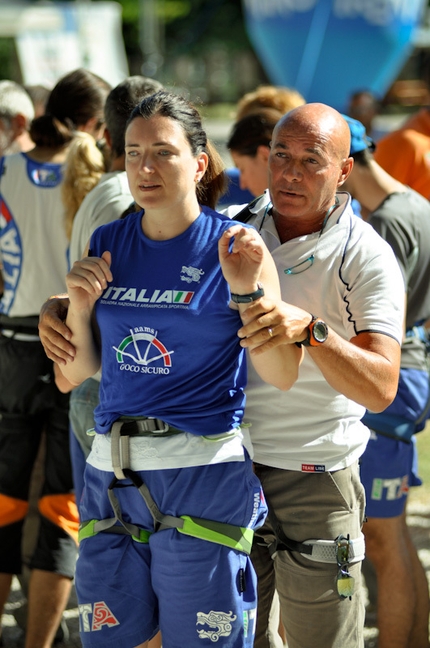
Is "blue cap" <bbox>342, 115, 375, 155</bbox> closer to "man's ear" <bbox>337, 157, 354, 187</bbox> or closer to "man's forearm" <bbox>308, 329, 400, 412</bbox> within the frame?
"man's ear" <bbox>337, 157, 354, 187</bbox>

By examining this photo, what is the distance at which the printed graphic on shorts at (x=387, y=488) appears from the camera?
327 centimetres

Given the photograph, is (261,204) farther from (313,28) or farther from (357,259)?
(313,28)

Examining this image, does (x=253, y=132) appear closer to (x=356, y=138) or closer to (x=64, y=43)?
(x=356, y=138)

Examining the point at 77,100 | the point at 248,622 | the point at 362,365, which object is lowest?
the point at 248,622

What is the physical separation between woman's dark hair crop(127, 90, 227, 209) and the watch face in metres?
0.61

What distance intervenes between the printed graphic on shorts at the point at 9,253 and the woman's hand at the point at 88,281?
1.37 m

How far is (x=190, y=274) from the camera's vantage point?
2.21 meters

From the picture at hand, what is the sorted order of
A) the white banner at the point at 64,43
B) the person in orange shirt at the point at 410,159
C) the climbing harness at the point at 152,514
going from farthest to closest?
the white banner at the point at 64,43
the person in orange shirt at the point at 410,159
the climbing harness at the point at 152,514

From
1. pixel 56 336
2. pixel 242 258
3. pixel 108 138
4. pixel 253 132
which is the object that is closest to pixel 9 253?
pixel 108 138

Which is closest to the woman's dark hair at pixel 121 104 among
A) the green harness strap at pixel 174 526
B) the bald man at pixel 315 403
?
the bald man at pixel 315 403

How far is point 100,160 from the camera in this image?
131 inches

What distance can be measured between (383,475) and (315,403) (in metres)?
1.00

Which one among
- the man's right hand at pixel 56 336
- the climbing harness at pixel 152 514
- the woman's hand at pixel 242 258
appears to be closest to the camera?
the woman's hand at pixel 242 258

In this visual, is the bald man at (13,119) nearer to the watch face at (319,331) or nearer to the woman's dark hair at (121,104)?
the woman's dark hair at (121,104)
